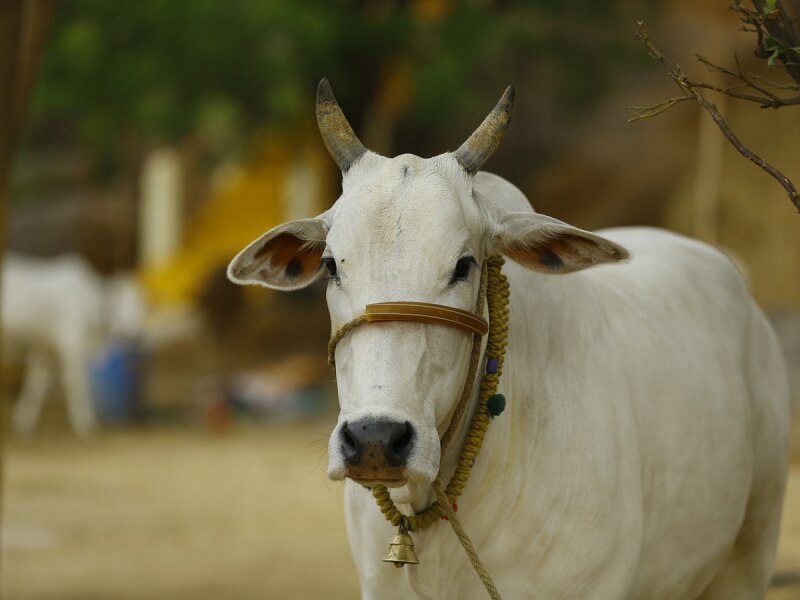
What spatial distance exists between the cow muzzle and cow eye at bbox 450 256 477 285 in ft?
1.31

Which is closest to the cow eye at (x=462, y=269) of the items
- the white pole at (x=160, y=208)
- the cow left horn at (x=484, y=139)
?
the cow left horn at (x=484, y=139)

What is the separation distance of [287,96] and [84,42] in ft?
6.02

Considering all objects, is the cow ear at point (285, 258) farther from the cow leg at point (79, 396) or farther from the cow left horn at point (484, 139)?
the cow leg at point (79, 396)

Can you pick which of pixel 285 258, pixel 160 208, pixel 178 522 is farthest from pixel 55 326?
pixel 285 258

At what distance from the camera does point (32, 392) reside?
12.7 meters

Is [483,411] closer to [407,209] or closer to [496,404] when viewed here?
[496,404]

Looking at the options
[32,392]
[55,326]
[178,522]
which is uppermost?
[55,326]

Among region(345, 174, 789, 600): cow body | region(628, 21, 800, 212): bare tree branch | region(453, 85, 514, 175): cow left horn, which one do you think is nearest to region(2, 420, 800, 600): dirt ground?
region(345, 174, 789, 600): cow body

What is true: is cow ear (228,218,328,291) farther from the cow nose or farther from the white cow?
the cow nose

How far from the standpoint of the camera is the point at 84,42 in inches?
447

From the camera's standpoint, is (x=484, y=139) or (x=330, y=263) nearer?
(x=330, y=263)

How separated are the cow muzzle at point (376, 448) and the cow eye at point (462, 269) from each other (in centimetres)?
40

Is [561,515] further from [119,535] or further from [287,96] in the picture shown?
[287,96]

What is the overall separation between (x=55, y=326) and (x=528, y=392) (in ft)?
32.3
